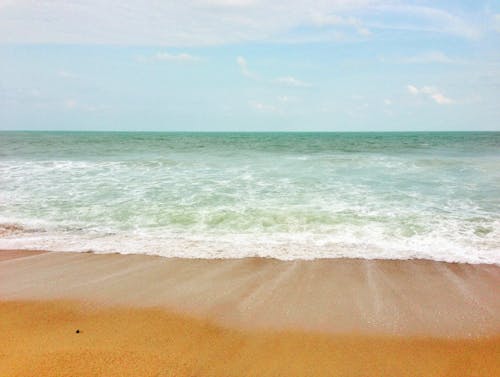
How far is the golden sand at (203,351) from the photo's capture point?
9.62ft

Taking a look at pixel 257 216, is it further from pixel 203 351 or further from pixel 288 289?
pixel 203 351

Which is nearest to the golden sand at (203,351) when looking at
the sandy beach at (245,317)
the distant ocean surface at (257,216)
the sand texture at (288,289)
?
the sandy beach at (245,317)

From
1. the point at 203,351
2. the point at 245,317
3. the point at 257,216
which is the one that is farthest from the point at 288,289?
the point at 257,216

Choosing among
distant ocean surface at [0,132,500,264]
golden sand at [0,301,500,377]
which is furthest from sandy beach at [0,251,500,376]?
distant ocean surface at [0,132,500,264]

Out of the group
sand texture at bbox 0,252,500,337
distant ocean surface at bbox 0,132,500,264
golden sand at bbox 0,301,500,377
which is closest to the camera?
golden sand at bbox 0,301,500,377

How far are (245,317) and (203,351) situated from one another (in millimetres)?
699

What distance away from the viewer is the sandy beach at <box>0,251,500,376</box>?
302 cm

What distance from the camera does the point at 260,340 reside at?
335 centimetres

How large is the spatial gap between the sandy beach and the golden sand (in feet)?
0.04

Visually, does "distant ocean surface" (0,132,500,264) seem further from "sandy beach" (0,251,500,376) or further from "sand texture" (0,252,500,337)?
"sandy beach" (0,251,500,376)

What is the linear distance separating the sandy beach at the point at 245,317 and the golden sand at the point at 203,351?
0.04 ft

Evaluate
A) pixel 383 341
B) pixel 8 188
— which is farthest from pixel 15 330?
pixel 8 188

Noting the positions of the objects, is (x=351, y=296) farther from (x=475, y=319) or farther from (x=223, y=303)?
(x=223, y=303)

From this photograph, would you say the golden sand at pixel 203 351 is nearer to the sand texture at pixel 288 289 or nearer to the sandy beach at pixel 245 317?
the sandy beach at pixel 245 317
